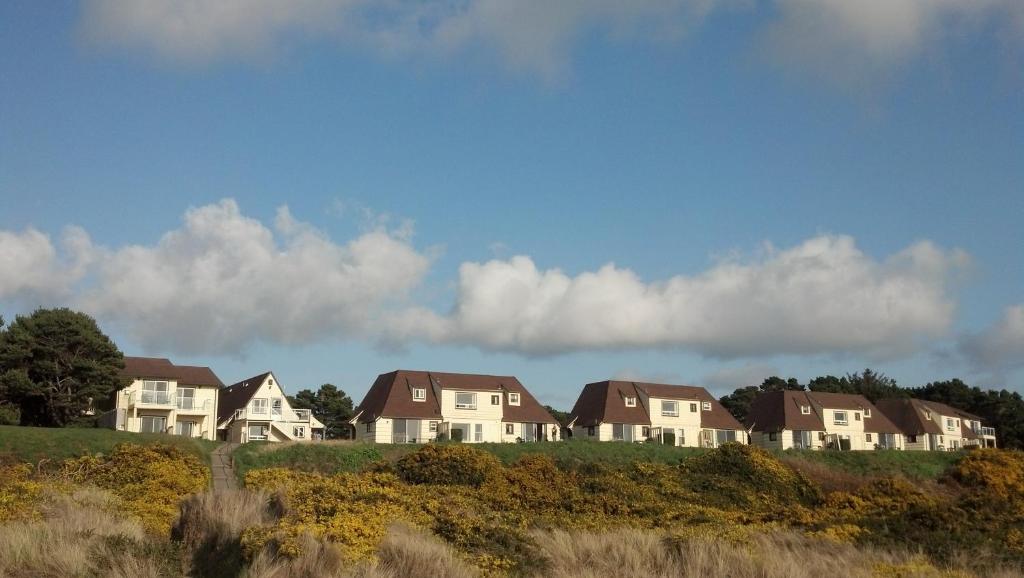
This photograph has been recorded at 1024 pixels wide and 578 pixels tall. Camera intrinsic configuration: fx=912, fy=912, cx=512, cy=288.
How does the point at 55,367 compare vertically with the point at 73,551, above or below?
above

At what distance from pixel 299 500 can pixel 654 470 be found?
936 inches

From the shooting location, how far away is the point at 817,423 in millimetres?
72438

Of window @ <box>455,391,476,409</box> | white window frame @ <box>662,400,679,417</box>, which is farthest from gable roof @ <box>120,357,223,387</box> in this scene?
white window frame @ <box>662,400,679,417</box>

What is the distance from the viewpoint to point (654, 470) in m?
38.8

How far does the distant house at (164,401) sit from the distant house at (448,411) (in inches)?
383

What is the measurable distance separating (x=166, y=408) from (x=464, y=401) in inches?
741

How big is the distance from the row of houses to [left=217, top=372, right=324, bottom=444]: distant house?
67mm

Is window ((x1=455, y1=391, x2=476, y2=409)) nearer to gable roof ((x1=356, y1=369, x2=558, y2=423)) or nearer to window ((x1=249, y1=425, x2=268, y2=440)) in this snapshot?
gable roof ((x1=356, y1=369, x2=558, y2=423))

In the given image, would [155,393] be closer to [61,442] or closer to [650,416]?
[61,442]

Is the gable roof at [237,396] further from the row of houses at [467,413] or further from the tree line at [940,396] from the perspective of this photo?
the tree line at [940,396]

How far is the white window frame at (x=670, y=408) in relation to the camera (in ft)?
222

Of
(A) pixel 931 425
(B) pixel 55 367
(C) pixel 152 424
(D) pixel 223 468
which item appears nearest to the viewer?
(D) pixel 223 468

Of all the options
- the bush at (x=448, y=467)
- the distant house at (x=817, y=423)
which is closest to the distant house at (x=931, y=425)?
the distant house at (x=817, y=423)

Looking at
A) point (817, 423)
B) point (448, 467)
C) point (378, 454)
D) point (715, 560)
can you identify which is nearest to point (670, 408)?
point (817, 423)
